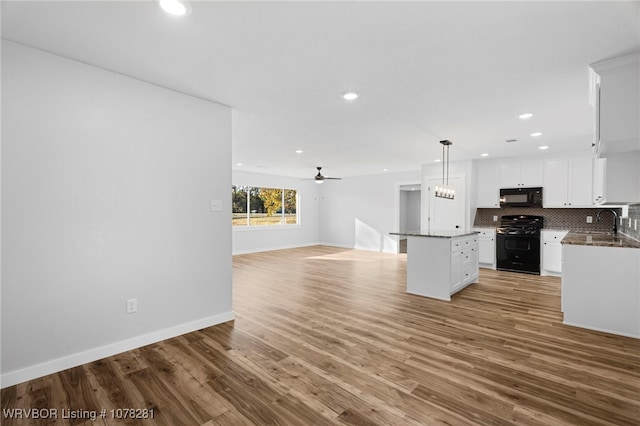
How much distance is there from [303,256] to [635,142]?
6.96 meters

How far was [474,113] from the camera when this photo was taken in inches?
144

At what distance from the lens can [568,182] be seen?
594 centimetres

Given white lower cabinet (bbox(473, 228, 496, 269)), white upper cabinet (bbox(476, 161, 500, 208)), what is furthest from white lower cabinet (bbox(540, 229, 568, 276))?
white upper cabinet (bbox(476, 161, 500, 208))

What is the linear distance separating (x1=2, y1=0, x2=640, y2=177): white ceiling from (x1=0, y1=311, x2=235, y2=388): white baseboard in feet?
7.87

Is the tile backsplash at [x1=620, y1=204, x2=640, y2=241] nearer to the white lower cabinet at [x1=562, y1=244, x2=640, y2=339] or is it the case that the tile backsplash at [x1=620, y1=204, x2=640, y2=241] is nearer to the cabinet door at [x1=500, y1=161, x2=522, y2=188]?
the white lower cabinet at [x1=562, y1=244, x2=640, y2=339]

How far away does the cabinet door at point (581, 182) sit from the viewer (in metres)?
5.73

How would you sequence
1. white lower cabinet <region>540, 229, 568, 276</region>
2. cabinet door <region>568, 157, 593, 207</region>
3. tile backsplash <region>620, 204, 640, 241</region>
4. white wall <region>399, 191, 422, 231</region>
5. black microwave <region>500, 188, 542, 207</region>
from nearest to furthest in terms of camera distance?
tile backsplash <region>620, 204, 640, 241</region>, cabinet door <region>568, 157, 593, 207</region>, white lower cabinet <region>540, 229, 568, 276</region>, black microwave <region>500, 188, 542, 207</region>, white wall <region>399, 191, 422, 231</region>

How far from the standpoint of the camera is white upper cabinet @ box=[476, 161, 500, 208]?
22.2 ft

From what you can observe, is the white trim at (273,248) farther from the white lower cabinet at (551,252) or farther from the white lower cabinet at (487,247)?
the white lower cabinet at (551,252)

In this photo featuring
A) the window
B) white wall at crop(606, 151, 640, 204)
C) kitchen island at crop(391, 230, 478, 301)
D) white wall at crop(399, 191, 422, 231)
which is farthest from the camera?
white wall at crop(399, 191, 422, 231)

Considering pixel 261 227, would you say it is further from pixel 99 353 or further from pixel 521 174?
pixel 521 174

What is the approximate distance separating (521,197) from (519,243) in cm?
100

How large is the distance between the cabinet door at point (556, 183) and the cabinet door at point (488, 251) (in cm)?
129

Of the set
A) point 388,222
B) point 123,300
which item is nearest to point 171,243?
point 123,300
